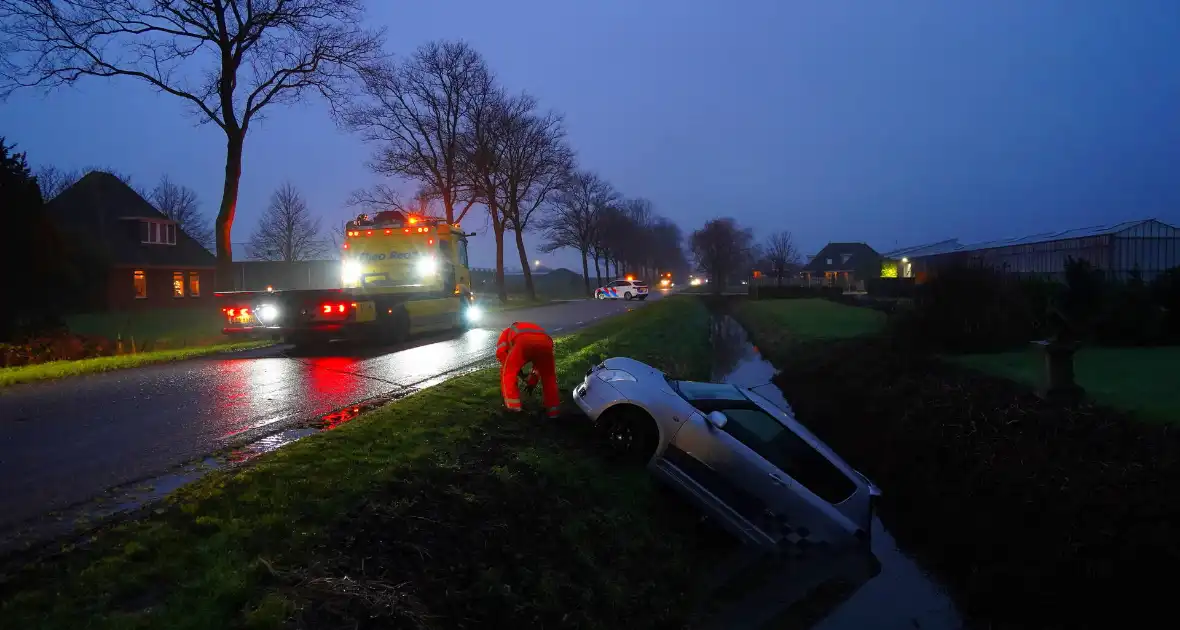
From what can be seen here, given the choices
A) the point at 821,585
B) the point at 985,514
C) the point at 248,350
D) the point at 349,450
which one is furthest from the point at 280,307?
the point at 985,514

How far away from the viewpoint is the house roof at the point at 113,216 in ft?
122

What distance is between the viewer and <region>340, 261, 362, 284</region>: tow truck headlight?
2031cm

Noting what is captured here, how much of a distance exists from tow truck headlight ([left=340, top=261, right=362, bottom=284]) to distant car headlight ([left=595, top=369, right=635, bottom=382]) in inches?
514

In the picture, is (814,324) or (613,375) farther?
(814,324)

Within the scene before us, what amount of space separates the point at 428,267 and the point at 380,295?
3.79 metres

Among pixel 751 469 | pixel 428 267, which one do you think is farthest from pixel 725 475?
pixel 428 267

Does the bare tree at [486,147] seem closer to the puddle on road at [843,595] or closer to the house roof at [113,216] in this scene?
the house roof at [113,216]

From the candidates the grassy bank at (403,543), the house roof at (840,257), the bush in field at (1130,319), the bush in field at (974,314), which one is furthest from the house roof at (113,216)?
the house roof at (840,257)

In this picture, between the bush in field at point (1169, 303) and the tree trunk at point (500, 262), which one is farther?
the tree trunk at point (500, 262)

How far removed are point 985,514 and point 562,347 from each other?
378 inches

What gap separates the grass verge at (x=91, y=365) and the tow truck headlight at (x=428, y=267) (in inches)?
187

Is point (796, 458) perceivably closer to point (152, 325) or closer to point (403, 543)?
point (403, 543)

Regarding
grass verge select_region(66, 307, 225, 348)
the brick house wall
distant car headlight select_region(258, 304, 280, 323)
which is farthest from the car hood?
the brick house wall

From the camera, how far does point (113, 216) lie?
1518 inches
